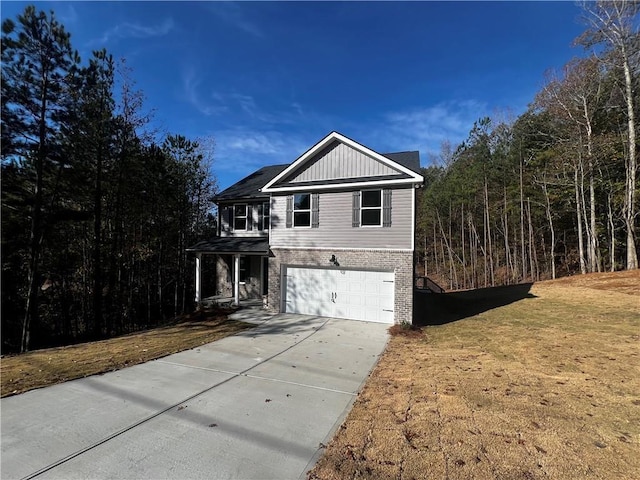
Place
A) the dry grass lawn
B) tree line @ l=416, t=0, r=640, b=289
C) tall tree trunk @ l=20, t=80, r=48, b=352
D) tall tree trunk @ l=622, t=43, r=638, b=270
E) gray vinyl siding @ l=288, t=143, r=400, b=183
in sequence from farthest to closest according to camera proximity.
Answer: tree line @ l=416, t=0, r=640, b=289, tall tree trunk @ l=622, t=43, r=638, b=270, tall tree trunk @ l=20, t=80, r=48, b=352, gray vinyl siding @ l=288, t=143, r=400, b=183, the dry grass lawn

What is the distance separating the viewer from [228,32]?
10.8 metres

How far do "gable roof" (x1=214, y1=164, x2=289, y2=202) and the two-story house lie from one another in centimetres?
268

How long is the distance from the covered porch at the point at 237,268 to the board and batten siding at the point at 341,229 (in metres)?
1.33

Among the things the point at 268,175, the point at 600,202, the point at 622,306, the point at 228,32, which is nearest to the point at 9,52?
the point at 228,32

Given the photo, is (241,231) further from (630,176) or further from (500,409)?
(630,176)

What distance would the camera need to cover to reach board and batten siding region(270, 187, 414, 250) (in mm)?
10523

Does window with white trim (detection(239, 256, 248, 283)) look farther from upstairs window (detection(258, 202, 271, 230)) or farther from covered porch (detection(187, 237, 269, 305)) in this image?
upstairs window (detection(258, 202, 271, 230))

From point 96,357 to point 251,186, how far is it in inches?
423

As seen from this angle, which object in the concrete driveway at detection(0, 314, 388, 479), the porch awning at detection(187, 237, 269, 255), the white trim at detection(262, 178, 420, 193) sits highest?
the white trim at detection(262, 178, 420, 193)

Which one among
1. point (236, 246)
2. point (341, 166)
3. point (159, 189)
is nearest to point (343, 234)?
point (341, 166)

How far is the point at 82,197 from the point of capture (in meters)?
14.5

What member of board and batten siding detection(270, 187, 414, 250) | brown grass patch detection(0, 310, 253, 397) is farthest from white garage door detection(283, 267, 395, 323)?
brown grass patch detection(0, 310, 253, 397)

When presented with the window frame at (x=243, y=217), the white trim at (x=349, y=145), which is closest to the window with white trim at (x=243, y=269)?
the window frame at (x=243, y=217)

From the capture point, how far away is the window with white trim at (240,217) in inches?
605
